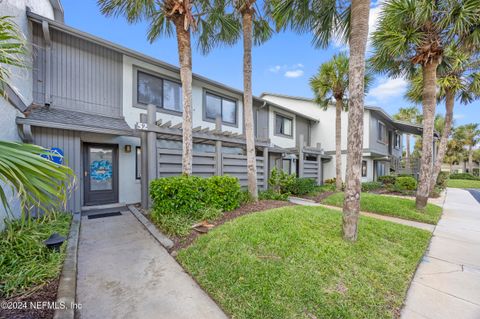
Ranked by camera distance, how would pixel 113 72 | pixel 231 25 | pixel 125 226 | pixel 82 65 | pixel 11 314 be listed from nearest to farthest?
pixel 11 314, pixel 125 226, pixel 82 65, pixel 113 72, pixel 231 25

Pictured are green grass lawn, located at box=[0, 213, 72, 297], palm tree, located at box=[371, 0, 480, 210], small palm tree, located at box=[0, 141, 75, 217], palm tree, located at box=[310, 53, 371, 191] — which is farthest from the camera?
palm tree, located at box=[310, 53, 371, 191]

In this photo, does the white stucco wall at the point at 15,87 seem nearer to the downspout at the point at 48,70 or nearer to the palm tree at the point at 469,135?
the downspout at the point at 48,70

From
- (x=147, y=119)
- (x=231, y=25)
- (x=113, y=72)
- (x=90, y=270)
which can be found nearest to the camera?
(x=90, y=270)

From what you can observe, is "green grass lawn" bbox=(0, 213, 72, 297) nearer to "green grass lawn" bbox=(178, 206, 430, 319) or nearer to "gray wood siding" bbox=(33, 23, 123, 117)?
"green grass lawn" bbox=(178, 206, 430, 319)

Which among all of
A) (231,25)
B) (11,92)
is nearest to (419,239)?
(231,25)

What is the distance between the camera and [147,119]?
6.23 m

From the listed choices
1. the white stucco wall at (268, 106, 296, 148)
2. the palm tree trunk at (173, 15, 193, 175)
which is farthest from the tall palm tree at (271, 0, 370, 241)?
the white stucco wall at (268, 106, 296, 148)

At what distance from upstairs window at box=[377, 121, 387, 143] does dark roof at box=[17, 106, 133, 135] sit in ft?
55.3

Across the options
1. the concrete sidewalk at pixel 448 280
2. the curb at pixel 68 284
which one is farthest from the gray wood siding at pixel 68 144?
the concrete sidewalk at pixel 448 280

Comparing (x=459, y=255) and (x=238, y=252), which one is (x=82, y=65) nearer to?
(x=238, y=252)

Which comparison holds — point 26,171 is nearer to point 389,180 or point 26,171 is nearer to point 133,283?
point 133,283

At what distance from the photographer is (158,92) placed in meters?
8.75

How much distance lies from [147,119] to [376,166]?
60.8ft

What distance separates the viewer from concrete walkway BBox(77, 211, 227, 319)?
2605 millimetres
